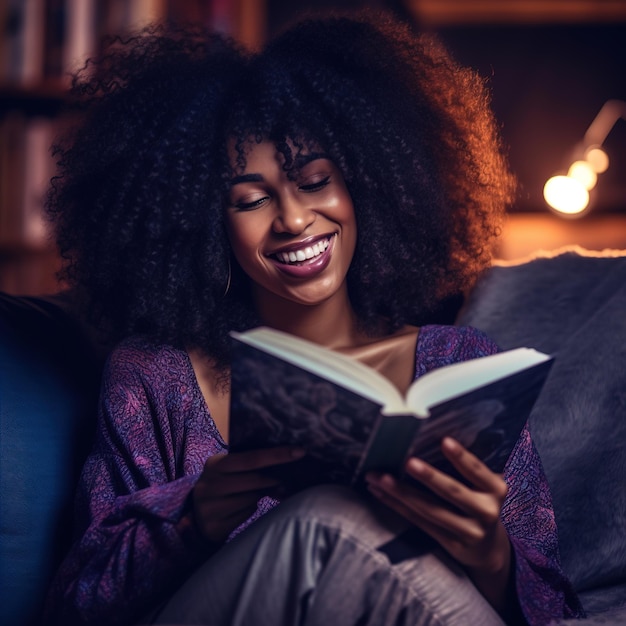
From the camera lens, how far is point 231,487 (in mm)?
953

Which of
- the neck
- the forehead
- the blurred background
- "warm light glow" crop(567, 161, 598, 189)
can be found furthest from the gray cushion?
the blurred background

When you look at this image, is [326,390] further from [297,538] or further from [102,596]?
[102,596]

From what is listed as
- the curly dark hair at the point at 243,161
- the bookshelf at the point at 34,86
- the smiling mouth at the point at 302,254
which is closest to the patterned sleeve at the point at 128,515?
the curly dark hair at the point at 243,161

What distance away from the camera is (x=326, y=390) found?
79cm

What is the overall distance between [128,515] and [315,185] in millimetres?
511

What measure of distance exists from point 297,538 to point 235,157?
0.57 m

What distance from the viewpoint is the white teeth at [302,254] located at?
3.98ft

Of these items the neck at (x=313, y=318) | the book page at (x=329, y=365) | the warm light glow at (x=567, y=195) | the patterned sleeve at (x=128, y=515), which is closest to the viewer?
the book page at (x=329, y=365)

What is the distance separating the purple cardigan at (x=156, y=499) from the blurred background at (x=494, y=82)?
1349 millimetres

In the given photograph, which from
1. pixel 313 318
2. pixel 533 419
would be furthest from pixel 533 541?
pixel 313 318

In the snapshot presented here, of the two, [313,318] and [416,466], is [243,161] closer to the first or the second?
[313,318]

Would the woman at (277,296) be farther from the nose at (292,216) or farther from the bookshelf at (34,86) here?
the bookshelf at (34,86)

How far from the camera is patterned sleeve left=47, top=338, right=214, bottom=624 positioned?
3.32ft

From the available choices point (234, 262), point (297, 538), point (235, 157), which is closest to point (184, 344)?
point (234, 262)
